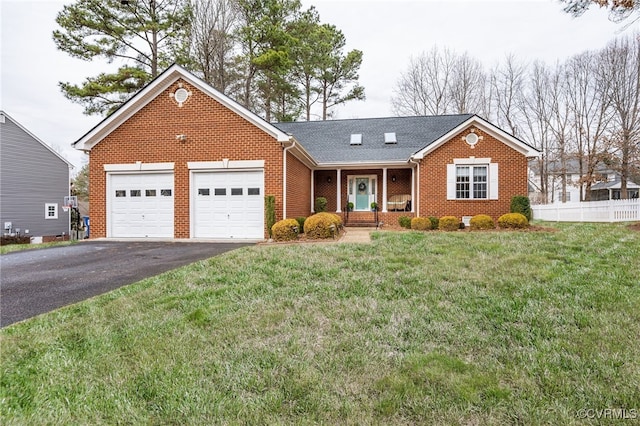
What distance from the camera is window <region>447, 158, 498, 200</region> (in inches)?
501

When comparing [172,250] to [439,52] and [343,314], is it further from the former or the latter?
[439,52]

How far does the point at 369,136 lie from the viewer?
17625 mm

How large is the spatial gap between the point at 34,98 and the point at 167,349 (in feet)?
91.1

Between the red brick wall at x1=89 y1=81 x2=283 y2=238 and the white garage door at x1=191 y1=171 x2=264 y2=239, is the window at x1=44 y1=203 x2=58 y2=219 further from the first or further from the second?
the white garage door at x1=191 y1=171 x2=264 y2=239

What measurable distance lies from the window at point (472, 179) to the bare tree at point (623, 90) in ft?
49.8

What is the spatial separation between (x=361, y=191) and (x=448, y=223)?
5649mm

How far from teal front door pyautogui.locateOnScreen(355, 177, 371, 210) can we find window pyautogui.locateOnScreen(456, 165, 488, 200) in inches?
185

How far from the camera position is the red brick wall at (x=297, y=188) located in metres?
11.2

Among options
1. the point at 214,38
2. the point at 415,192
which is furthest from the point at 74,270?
the point at 214,38

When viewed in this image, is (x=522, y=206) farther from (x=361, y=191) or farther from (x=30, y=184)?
(x=30, y=184)

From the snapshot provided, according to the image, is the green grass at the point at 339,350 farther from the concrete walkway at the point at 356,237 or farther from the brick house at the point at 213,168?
the brick house at the point at 213,168

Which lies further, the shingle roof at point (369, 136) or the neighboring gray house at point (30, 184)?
the neighboring gray house at point (30, 184)

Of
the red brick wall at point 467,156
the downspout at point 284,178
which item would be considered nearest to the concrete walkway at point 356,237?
the downspout at point 284,178
